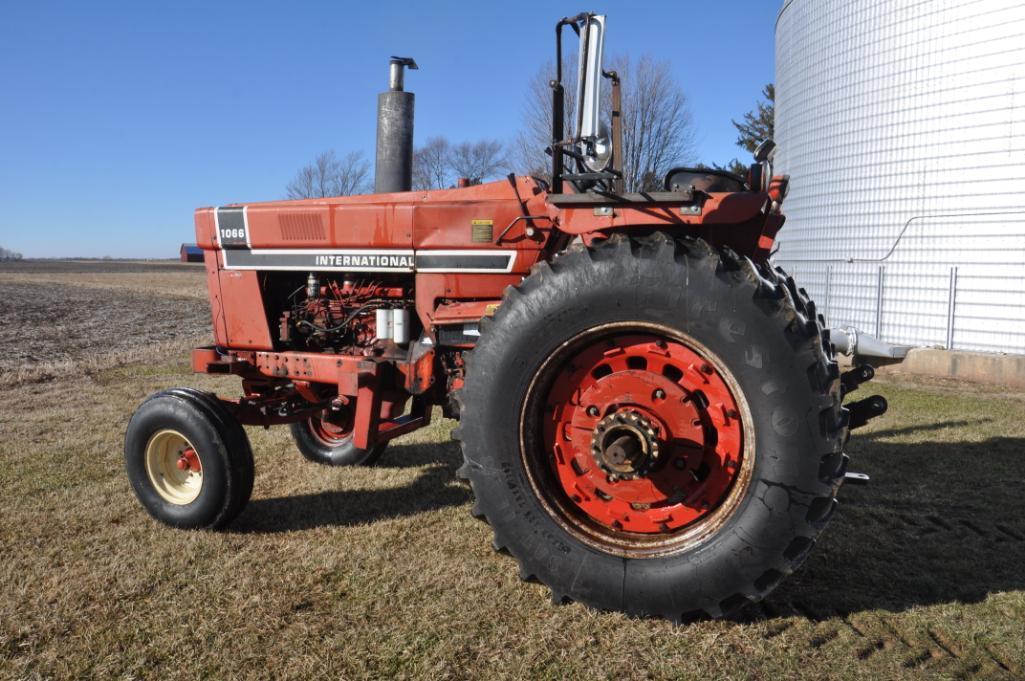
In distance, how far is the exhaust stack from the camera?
4207 mm

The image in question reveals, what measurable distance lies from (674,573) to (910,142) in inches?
350

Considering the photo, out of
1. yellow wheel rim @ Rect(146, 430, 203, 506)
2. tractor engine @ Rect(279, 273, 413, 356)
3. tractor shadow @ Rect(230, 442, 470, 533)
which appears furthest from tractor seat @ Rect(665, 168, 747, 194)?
yellow wheel rim @ Rect(146, 430, 203, 506)

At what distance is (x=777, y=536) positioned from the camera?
2533mm

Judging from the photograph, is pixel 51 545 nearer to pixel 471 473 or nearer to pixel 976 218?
pixel 471 473

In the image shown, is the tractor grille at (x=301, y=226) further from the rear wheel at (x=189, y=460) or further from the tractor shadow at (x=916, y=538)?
the tractor shadow at (x=916, y=538)

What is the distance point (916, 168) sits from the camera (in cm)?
955

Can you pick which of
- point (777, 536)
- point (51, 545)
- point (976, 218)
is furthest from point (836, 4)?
point (51, 545)

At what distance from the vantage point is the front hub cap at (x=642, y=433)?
2.74m

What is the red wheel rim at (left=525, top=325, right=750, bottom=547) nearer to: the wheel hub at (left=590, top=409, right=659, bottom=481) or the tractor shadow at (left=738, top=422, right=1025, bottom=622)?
the wheel hub at (left=590, top=409, right=659, bottom=481)

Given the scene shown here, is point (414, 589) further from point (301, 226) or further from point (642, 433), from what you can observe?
point (301, 226)

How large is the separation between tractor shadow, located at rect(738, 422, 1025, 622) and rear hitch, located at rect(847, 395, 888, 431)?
64cm

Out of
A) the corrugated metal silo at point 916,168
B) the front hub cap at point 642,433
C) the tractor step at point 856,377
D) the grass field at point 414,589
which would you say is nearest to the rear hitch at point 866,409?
the tractor step at point 856,377

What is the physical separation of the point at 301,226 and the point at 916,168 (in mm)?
8514

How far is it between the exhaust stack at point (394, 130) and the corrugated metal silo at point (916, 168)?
25.2ft
